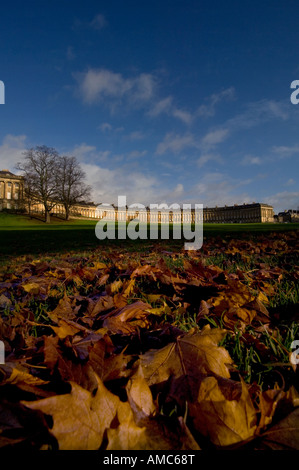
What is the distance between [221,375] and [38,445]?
626 millimetres

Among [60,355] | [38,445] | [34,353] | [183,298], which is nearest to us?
[38,445]

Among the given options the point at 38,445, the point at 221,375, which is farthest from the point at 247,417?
the point at 38,445

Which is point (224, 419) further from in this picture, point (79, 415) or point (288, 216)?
point (288, 216)

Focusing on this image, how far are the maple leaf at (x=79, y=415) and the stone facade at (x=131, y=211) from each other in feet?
214

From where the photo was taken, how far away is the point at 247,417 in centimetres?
71

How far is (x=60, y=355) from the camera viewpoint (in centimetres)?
102

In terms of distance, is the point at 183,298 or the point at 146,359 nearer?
the point at 146,359

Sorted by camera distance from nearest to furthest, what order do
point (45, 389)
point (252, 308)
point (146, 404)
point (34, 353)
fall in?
point (146, 404)
point (45, 389)
point (34, 353)
point (252, 308)

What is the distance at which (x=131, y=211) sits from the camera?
11831cm

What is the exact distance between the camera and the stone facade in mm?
77425

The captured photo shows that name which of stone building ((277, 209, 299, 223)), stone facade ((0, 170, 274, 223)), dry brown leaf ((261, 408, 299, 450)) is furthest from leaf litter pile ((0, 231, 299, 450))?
stone building ((277, 209, 299, 223))

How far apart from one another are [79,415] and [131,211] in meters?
118

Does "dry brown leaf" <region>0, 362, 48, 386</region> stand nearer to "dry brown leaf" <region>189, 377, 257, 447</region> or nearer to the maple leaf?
the maple leaf
